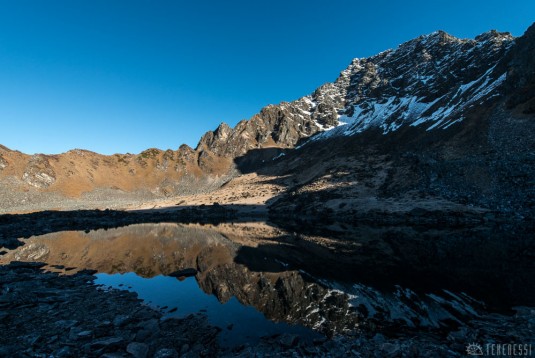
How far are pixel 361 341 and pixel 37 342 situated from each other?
1519 cm

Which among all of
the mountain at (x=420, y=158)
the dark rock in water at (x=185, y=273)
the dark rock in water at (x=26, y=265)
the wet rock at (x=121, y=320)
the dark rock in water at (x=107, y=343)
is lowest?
the dark rock in water at (x=185, y=273)

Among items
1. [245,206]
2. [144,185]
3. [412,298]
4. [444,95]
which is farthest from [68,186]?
[444,95]

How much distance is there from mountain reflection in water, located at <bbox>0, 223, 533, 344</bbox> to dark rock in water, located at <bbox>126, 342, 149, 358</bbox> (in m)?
4.25

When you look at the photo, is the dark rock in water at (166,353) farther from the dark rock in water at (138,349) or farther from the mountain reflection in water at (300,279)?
the mountain reflection in water at (300,279)

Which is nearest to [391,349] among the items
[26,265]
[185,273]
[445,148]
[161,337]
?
[161,337]

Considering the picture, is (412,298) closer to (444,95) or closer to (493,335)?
(493,335)

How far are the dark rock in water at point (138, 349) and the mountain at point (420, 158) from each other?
6129 centimetres

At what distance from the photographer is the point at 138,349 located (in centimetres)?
1281

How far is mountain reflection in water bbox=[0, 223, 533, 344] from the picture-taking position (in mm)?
16906

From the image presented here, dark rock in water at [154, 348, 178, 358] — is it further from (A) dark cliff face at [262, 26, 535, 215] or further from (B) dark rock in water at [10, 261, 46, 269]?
(A) dark cliff face at [262, 26, 535, 215]

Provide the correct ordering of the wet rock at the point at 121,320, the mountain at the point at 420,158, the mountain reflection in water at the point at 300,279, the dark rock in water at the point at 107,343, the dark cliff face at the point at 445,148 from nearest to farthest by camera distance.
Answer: the dark rock in water at the point at 107,343
the wet rock at the point at 121,320
the mountain reflection in water at the point at 300,279
the dark cliff face at the point at 445,148
the mountain at the point at 420,158

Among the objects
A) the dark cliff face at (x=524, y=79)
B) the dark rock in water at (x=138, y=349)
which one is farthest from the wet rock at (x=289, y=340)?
the dark cliff face at (x=524, y=79)

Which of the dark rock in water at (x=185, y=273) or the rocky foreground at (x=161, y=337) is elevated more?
the rocky foreground at (x=161, y=337)

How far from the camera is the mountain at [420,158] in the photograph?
65.6 metres
